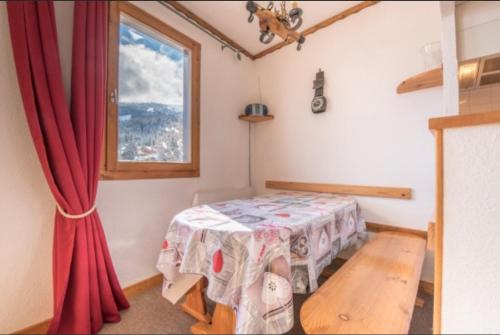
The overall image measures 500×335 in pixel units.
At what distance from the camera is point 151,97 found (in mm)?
1955

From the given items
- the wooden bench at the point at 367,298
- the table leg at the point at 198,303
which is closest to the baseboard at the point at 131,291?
the table leg at the point at 198,303

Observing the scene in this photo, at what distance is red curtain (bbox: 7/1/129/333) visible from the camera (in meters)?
1.20

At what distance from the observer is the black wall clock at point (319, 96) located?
2301mm

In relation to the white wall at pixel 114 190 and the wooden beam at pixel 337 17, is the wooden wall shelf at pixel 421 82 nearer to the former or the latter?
the wooden beam at pixel 337 17

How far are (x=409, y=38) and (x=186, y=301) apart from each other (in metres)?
2.75

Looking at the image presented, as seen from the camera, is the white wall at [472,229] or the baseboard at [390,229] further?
the baseboard at [390,229]

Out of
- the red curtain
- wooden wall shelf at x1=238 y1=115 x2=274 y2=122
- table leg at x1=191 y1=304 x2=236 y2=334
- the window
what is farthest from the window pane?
table leg at x1=191 y1=304 x2=236 y2=334

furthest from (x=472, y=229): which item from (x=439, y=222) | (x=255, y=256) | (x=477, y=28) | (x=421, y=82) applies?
(x=421, y=82)

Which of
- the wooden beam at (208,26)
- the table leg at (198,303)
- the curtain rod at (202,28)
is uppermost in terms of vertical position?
the wooden beam at (208,26)

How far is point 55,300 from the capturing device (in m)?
1.29

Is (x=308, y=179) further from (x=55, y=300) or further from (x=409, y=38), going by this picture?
(x=55, y=300)

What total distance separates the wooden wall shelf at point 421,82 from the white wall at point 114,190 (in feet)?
5.71

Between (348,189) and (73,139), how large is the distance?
7.37ft

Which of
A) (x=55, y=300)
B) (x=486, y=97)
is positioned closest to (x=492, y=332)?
(x=486, y=97)
